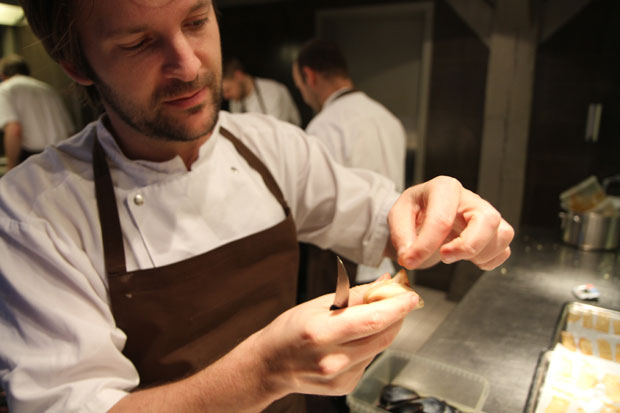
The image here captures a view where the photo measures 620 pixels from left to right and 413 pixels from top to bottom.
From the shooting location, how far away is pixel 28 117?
1.36 metres

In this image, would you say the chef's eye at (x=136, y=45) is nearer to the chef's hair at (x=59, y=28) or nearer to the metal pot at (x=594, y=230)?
the chef's hair at (x=59, y=28)

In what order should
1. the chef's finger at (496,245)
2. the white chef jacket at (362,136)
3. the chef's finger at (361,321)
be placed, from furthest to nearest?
the white chef jacket at (362,136)
the chef's finger at (496,245)
the chef's finger at (361,321)

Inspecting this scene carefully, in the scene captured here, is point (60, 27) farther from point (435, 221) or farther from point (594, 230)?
point (594, 230)

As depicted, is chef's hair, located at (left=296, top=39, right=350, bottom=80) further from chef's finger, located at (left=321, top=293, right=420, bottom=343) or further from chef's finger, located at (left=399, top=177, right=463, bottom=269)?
chef's finger, located at (left=321, top=293, right=420, bottom=343)

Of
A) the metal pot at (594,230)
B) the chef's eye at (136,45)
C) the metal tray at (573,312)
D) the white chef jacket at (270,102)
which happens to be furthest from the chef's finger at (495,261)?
the white chef jacket at (270,102)

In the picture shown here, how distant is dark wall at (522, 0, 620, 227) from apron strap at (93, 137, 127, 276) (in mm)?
3739

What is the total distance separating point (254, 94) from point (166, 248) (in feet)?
11.4

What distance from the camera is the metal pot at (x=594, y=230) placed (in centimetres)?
225

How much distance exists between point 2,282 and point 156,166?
0.39 metres

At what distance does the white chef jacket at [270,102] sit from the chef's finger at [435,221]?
338 cm

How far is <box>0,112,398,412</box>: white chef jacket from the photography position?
0.74 metres

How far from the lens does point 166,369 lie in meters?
0.93

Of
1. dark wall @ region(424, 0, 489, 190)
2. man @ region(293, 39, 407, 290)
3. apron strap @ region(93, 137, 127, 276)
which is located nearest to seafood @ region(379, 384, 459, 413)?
apron strap @ region(93, 137, 127, 276)

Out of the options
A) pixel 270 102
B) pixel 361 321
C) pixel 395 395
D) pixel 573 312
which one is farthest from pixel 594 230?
pixel 270 102
